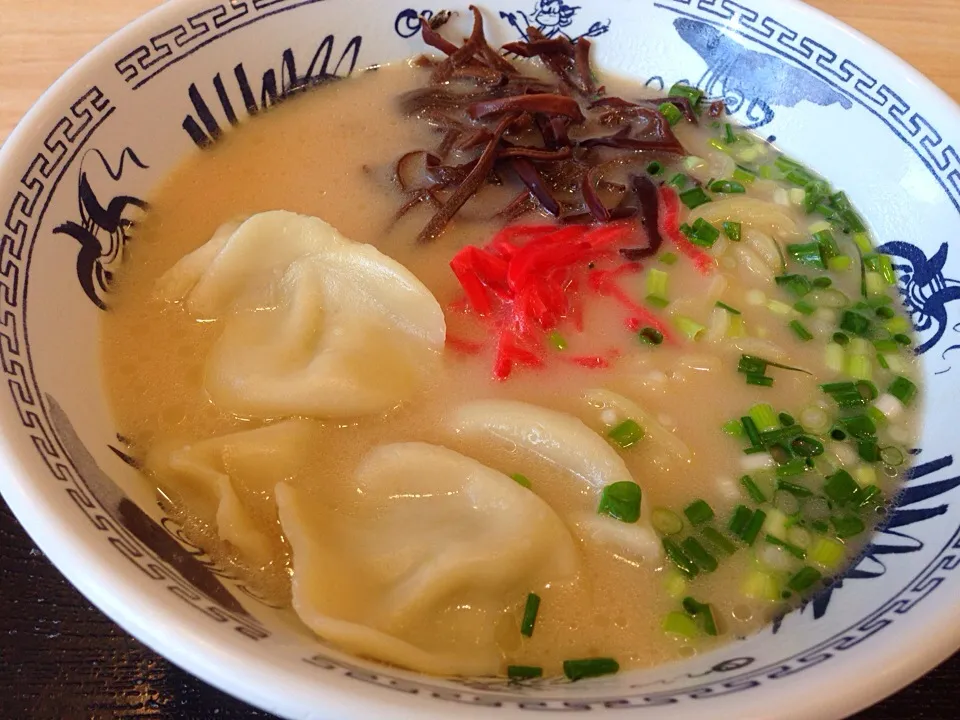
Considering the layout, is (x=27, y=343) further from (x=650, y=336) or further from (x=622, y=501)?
(x=650, y=336)

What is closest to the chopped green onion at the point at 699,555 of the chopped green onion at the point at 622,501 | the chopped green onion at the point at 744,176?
the chopped green onion at the point at 622,501

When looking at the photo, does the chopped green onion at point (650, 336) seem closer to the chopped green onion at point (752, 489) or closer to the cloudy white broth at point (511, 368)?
the cloudy white broth at point (511, 368)

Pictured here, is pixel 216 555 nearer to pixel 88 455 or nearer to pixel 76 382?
pixel 88 455

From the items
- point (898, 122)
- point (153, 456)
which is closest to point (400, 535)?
point (153, 456)

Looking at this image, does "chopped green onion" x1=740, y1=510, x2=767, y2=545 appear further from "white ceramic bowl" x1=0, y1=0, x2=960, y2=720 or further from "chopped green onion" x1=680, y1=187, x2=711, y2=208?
"chopped green onion" x1=680, y1=187, x2=711, y2=208

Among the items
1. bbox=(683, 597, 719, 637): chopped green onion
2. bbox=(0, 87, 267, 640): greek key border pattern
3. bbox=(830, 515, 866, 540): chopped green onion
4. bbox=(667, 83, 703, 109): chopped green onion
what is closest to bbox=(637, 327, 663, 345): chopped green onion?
bbox=(830, 515, 866, 540): chopped green onion
